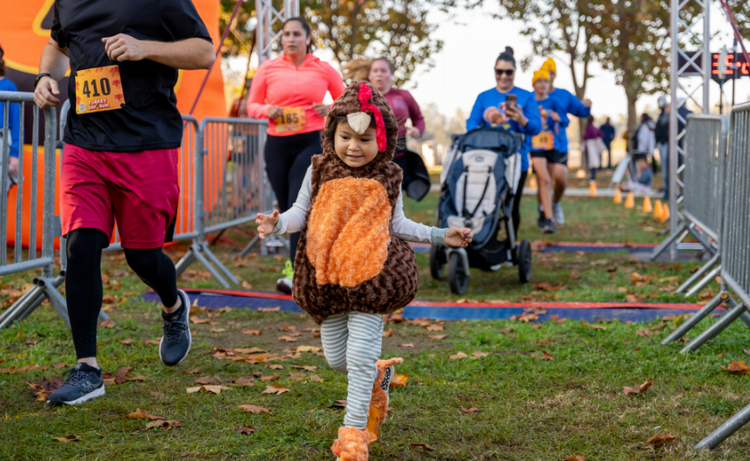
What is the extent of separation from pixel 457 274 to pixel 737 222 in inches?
109

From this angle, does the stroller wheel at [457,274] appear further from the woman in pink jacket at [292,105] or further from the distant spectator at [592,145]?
the distant spectator at [592,145]

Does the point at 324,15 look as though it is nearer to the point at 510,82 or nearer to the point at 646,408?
the point at 510,82

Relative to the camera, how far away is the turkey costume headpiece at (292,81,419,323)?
2848mm

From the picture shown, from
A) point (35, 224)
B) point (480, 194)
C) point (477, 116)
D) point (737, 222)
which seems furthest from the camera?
point (477, 116)

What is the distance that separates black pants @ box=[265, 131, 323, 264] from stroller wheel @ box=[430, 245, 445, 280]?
1492 mm

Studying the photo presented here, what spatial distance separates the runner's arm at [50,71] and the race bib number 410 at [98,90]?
160 mm

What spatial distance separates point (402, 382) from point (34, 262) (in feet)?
8.42

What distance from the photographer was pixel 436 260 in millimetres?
7148

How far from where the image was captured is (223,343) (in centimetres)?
488

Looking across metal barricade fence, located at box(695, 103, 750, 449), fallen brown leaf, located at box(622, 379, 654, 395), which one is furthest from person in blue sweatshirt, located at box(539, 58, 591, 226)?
fallen brown leaf, located at box(622, 379, 654, 395)

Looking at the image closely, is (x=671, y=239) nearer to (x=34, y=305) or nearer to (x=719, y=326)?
(x=719, y=326)

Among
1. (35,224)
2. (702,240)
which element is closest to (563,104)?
(702,240)

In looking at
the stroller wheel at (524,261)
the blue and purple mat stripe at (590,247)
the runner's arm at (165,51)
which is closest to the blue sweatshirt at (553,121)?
the blue and purple mat stripe at (590,247)

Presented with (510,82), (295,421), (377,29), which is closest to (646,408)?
(295,421)
